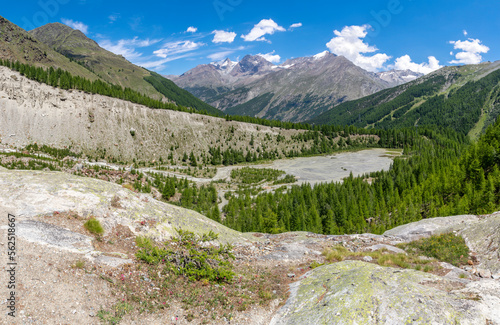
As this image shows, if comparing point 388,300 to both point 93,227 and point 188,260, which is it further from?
point 93,227

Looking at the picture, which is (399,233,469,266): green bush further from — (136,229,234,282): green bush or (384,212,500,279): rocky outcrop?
(136,229,234,282): green bush

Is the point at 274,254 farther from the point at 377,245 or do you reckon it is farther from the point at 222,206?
the point at 222,206

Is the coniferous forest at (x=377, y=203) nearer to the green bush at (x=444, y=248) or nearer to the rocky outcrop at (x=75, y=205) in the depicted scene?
the green bush at (x=444, y=248)

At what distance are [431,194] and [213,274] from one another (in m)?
73.9

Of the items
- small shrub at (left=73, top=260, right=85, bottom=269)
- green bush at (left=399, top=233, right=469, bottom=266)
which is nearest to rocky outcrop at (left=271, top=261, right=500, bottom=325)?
small shrub at (left=73, top=260, right=85, bottom=269)

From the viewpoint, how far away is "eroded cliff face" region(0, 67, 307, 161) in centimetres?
9456

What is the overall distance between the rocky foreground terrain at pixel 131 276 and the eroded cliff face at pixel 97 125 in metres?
104

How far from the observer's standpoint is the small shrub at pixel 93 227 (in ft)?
34.8

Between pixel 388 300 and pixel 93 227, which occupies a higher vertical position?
pixel 93 227

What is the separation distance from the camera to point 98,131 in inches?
4358

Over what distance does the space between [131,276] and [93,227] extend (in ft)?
10.2

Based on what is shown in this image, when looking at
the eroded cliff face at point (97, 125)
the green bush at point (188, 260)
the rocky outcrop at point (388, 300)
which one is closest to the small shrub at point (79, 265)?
the green bush at point (188, 260)

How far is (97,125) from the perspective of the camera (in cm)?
11225

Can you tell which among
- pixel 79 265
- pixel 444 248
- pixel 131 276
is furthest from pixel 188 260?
pixel 444 248
